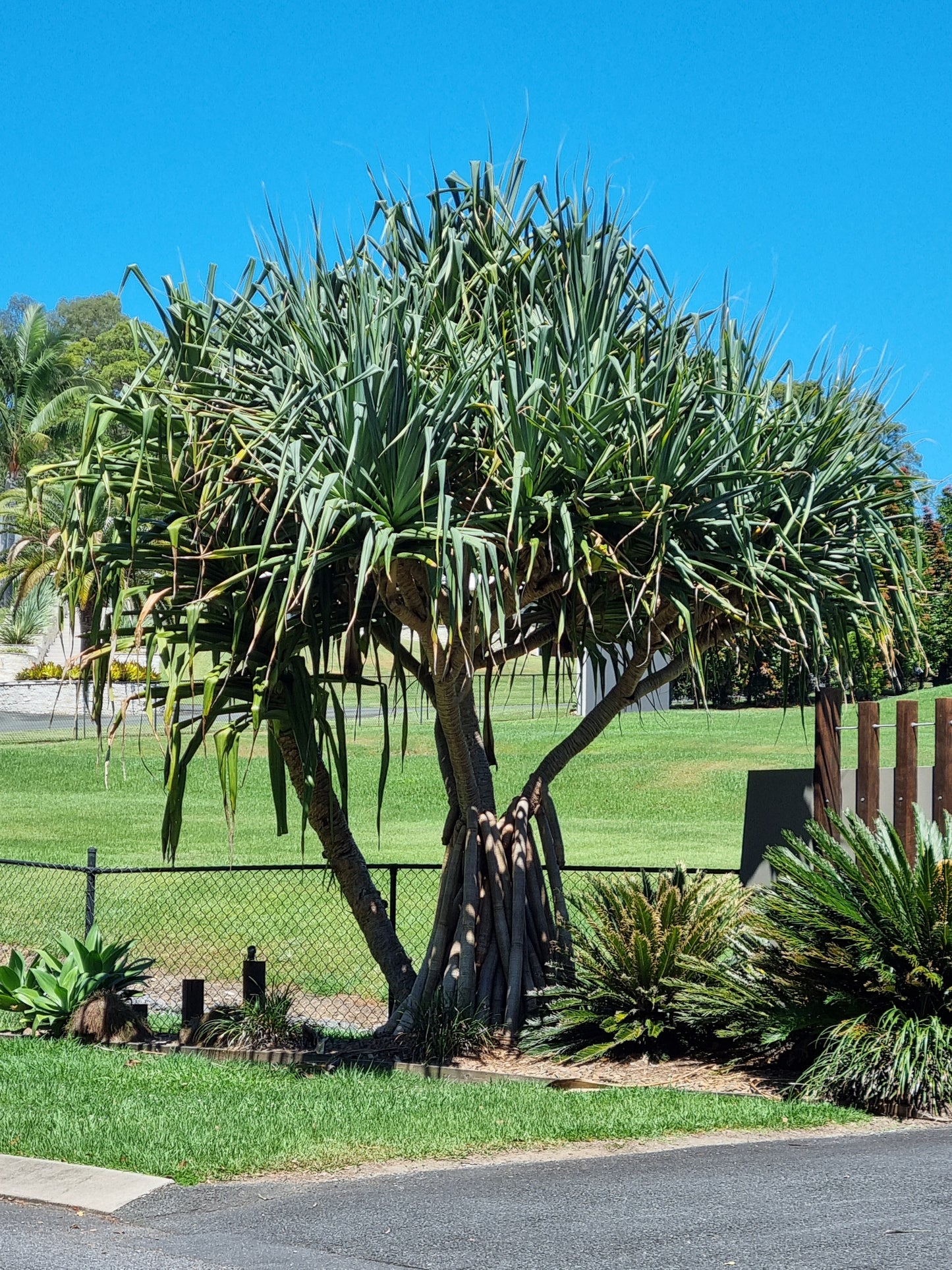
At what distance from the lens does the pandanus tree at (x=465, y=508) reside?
742 centimetres

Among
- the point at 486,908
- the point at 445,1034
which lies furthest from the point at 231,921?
the point at 445,1034

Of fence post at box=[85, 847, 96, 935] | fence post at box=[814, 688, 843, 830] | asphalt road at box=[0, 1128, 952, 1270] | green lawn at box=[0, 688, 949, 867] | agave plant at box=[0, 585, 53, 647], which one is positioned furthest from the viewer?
agave plant at box=[0, 585, 53, 647]

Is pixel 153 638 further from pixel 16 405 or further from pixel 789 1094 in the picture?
pixel 16 405

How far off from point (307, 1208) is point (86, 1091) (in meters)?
2.40

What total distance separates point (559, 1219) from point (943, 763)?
4.14 meters

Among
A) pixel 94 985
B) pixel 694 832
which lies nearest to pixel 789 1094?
pixel 94 985

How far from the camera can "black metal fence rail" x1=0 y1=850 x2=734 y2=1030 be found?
37.0 ft

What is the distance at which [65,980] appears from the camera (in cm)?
935

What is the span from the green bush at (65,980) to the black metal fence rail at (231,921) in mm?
558

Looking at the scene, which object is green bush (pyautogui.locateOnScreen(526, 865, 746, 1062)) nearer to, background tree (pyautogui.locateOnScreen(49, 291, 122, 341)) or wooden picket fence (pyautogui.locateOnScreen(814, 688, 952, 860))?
wooden picket fence (pyautogui.locateOnScreen(814, 688, 952, 860))

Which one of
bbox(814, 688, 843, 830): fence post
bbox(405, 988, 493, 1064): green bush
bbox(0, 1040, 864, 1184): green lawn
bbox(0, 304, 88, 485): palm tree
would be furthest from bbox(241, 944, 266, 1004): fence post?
bbox(0, 304, 88, 485): palm tree

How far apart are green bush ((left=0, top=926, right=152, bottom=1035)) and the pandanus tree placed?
191 centimetres

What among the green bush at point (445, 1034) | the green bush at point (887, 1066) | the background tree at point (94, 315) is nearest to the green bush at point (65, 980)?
the green bush at point (445, 1034)

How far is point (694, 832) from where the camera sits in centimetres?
2080
